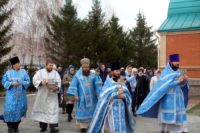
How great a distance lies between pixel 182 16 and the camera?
2431 cm

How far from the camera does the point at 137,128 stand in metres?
10.9

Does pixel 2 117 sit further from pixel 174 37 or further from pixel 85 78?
pixel 174 37

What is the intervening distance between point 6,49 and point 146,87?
9.72 meters

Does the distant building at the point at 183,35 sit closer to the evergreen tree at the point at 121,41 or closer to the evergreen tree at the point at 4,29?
the evergreen tree at the point at 4,29

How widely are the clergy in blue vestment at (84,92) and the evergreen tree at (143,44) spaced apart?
33845mm

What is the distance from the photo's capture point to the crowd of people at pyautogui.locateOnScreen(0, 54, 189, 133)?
7.70 meters

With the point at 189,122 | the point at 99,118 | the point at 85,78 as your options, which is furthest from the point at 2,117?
the point at 189,122

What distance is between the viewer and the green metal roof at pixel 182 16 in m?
23.0

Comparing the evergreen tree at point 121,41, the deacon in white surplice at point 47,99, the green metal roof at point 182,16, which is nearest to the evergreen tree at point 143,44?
the evergreen tree at point 121,41

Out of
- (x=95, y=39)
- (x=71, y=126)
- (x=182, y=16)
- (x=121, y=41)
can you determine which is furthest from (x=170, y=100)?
(x=121, y=41)

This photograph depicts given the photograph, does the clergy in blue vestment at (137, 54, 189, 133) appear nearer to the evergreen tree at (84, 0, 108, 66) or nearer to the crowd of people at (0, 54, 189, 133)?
the crowd of people at (0, 54, 189, 133)

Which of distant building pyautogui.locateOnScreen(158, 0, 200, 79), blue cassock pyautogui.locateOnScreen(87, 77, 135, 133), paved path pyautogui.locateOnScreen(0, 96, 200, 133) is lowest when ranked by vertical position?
paved path pyautogui.locateOnScreen(0, 96, 200, 133)

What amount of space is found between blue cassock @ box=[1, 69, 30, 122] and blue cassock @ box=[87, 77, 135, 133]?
2.50 metres

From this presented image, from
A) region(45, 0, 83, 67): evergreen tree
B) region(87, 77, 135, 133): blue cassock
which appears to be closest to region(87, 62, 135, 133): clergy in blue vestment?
region(87, 77, 135, 133): blue cassock
